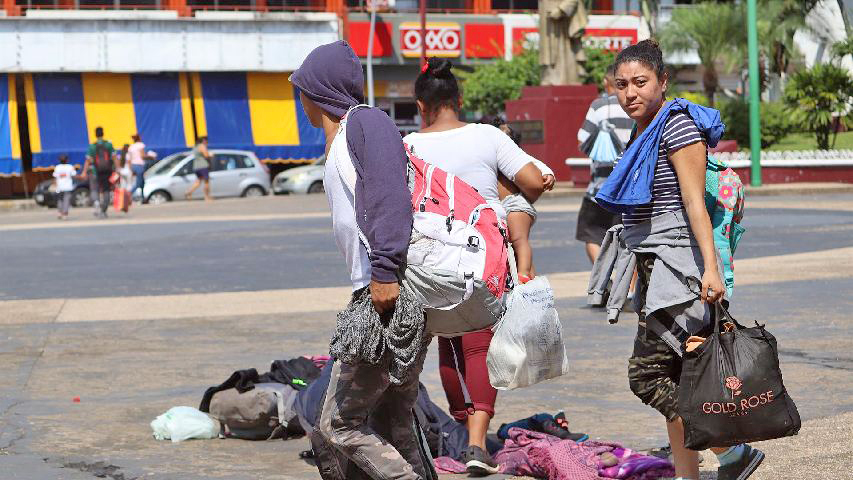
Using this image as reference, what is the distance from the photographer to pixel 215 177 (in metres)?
37.0

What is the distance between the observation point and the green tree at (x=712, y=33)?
4538 centimetres

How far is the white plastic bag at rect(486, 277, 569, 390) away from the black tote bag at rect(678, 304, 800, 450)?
1.67ft

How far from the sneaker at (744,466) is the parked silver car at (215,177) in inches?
1241

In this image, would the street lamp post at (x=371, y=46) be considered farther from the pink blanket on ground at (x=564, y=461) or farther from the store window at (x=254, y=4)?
the pink blanket on ground at (x=564, y=461)

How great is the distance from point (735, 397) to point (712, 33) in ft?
138

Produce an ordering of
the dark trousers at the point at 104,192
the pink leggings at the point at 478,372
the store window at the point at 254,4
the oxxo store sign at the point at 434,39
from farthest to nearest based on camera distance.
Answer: the oxxo store sign at the point at 434,39, the store window at the point at 254,4, the dark trousers at the point at 104,192, the pink leggings at the point at 478,372

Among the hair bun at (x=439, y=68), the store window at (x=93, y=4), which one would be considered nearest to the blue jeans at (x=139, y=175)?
the store window at (x=93, y=4)

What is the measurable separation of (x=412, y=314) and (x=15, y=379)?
15.6 feet

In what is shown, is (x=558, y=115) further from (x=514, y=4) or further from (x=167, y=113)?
(x=514, y=4)

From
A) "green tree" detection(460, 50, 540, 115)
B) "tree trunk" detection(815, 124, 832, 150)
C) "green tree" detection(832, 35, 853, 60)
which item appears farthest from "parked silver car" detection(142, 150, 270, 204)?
Answer: "green tree" detection(832, 35, 853, 60)

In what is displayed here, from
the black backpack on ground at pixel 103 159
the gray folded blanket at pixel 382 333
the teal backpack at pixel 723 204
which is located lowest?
the black backpack on ground at pixel 103 159

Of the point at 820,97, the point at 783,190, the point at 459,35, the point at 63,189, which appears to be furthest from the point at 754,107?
the point at 459,35

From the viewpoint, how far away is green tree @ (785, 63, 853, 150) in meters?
33.4

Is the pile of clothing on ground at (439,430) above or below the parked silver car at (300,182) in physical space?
above
